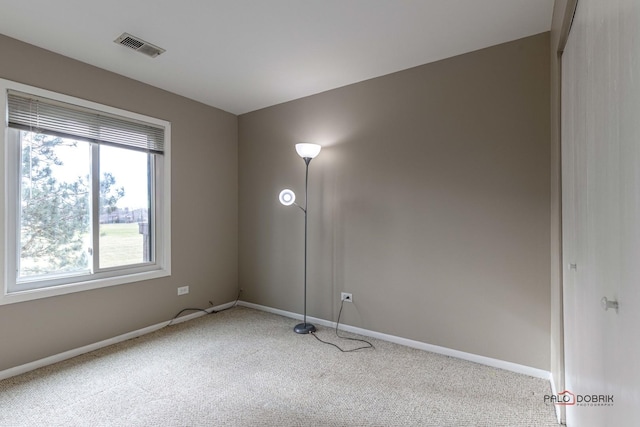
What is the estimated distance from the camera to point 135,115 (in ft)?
10.4

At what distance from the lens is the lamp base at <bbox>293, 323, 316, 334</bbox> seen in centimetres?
324

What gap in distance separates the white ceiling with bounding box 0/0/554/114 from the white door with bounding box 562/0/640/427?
87cm

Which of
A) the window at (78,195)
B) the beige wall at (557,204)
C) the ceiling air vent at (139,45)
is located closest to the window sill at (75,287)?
the window at (78,195)

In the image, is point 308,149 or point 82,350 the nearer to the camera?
point 82,350

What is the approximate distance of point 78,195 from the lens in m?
2.85

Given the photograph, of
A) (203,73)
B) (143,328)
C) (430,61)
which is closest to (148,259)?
(143,328)

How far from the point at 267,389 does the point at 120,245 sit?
2.11 meters

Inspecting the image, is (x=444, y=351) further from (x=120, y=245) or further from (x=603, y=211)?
(x=120, y=245)

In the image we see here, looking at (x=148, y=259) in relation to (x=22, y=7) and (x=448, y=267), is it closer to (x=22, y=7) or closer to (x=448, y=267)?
(x=22, y=7)

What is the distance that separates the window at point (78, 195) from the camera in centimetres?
247

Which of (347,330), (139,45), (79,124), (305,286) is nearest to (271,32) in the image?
(139,45)

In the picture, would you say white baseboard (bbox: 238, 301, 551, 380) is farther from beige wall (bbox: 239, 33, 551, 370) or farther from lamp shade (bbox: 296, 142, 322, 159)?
lamp shade (bbox: 296, 142, 322, 159)

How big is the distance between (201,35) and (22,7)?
43.1 inches

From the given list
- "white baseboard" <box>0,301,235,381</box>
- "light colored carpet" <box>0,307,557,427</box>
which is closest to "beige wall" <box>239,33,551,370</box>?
"light colored carpet" <box>0,307,557,427</box>
